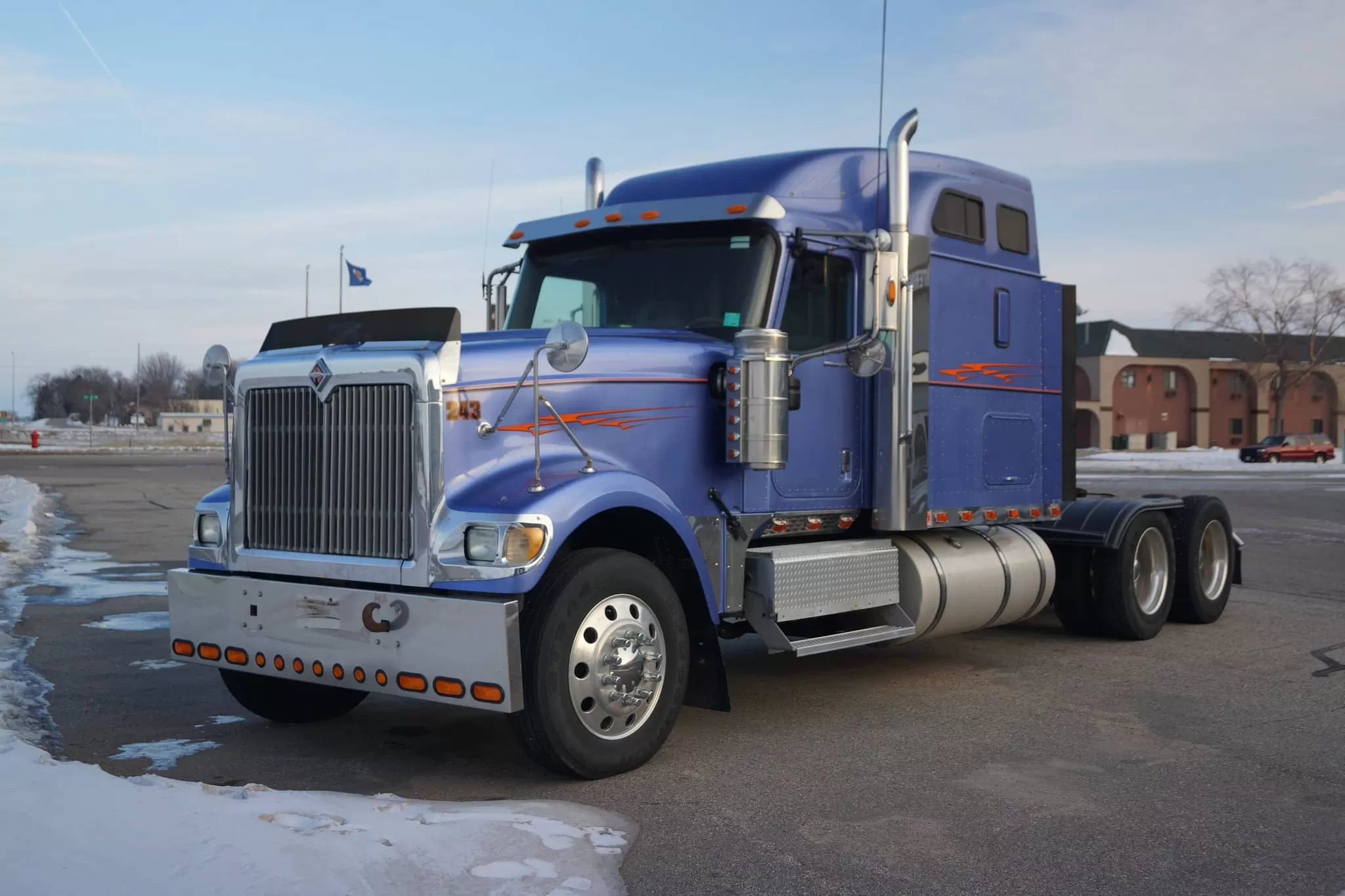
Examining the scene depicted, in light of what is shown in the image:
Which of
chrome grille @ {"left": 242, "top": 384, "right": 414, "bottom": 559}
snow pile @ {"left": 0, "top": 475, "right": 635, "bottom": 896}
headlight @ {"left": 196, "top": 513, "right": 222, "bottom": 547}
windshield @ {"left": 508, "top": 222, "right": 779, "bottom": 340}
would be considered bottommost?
snow pile @ {"left": 0, "top": 475, "right": 635, "bottom": 896}

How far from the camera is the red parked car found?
5959 cm

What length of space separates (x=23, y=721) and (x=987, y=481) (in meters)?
5.89

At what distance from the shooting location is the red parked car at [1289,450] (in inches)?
2346

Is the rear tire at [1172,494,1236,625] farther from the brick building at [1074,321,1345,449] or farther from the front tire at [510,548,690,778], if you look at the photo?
the brick building at [1074,321,1345,449]

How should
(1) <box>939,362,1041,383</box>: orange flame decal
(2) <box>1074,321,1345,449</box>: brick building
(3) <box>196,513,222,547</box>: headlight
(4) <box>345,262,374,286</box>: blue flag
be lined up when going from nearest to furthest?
(3) <box>196,513,222,547</box>: headlight
(1) <box>939,362,1041,383</box>: orange flame decal
(4) <box>345,262,374,286</box>: blue flag
(2) <box>1074,321,1345,449</box>: brick building

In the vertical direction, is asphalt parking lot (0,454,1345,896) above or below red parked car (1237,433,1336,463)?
below

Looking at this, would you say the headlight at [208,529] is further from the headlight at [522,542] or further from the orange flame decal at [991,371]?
the orange flame decal at [991,371]

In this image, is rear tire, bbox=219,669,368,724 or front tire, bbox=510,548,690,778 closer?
front tire, bbox=510,548,690,778

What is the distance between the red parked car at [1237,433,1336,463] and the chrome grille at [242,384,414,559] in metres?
60.8

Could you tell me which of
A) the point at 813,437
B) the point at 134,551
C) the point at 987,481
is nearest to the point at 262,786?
the point at 813,437

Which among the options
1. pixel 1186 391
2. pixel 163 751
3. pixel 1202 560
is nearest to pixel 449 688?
pixel 163 751

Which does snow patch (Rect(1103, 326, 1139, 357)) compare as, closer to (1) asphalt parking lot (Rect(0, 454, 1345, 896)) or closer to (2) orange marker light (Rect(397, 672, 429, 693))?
(1) asphalt parking lot (Rect(0, 454, 1345, 896))

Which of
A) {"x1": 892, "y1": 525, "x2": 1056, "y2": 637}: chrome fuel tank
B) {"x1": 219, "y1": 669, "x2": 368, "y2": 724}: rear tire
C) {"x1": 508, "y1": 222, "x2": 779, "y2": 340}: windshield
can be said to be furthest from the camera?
{"x1": 892, "y1": 525, "x2": 1056, "y2": 637}: chrome fuel tank

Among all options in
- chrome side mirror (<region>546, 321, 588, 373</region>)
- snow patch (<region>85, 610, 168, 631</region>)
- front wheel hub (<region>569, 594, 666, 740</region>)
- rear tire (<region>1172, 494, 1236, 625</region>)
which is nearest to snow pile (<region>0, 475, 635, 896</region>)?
front wheel hub (<region>569, 594, 666, 740</region>)
